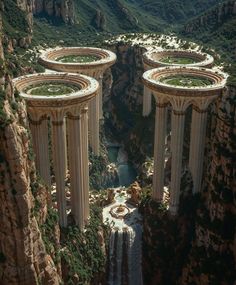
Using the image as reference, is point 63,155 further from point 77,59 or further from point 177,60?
point 177,60

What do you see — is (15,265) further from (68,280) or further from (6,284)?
(68,280)

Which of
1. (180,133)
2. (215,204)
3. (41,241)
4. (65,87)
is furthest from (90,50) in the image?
(41,241)

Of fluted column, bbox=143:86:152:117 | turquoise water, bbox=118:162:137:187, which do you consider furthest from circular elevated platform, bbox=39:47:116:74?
turquoise water, bbox=118:162:137:187

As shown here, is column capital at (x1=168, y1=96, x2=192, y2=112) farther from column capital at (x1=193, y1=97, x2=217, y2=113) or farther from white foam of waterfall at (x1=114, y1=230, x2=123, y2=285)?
white foam of waterfall at (x1=114, y1=230, x2=123, y2=285)

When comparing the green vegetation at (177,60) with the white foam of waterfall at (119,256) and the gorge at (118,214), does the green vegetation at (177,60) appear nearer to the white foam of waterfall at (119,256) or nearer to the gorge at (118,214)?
the gorge at (118,214)

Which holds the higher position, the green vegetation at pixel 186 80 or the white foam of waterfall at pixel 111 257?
the green vegetation at pixel 186 80

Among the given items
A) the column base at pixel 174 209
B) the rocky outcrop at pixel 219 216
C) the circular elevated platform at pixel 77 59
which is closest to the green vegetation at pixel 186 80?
the rocky outcrop at pixel 219 216

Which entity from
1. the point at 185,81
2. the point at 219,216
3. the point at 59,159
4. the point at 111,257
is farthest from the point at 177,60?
the point at 111,257
